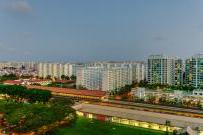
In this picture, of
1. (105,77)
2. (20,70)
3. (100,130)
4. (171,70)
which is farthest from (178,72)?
(20,70)

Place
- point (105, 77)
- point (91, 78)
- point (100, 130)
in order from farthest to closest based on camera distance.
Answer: point (91, 78)
point (105, 77)
point (100, 130)

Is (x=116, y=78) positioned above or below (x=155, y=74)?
below

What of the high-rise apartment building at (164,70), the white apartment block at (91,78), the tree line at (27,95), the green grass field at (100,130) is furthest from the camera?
the white apartment block at (91,78)

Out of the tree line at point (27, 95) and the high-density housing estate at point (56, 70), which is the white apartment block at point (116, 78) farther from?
the high-density housing estate at point (56, 70)

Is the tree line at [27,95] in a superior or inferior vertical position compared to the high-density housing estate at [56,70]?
inferior

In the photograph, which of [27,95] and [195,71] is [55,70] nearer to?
[195,71]

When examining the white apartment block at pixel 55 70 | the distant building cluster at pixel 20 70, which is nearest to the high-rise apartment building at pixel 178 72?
the white apartment block at pixel 55 70

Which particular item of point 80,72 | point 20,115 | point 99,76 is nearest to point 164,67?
point 99,76

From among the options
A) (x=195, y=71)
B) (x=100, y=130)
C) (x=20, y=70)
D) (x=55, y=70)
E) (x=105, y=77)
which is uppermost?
(x=195, y=71)
